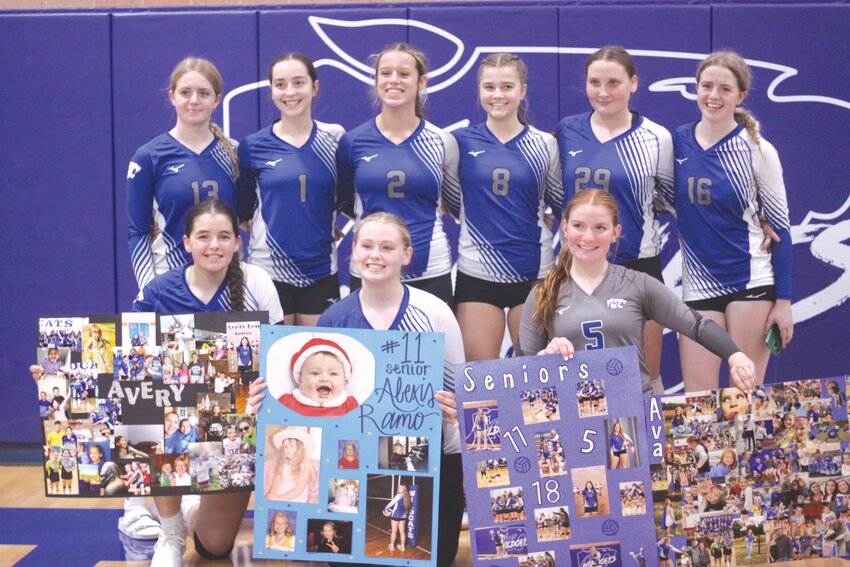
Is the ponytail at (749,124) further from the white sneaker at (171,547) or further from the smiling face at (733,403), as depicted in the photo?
the white sneaker at (171,547)

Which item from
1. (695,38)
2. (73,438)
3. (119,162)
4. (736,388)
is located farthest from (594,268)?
(119,162)

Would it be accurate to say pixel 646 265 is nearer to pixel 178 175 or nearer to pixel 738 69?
pixel 738 69

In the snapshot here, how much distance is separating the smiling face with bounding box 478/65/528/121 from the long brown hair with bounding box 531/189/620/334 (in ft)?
2.49

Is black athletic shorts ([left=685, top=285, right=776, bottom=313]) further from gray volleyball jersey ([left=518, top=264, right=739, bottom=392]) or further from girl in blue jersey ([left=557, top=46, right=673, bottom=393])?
gray volleyball jersey ([left=518, top=264, right=739, bottom=392])

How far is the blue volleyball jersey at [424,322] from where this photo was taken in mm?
3416

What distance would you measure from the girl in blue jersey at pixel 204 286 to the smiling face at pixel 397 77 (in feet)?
2.87

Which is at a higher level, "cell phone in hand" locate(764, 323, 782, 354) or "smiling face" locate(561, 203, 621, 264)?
"smiling face" locate(561, 203, 621, 264)

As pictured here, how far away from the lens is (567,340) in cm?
322

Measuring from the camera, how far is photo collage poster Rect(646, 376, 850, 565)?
318 cm

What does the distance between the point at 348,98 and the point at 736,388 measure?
297 cm

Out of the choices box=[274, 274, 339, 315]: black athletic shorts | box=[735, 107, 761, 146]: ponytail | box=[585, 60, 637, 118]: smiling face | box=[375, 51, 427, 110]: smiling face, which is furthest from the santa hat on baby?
box=[735, 107, 761, 146]: ponytail

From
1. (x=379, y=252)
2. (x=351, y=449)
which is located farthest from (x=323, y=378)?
(x=379, y=252)

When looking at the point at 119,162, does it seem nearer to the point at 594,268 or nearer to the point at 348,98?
the point at 348,98

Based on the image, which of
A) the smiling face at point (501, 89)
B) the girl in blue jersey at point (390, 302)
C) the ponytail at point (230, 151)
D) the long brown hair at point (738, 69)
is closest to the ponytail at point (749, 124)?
the long brown hair at point (738, 69)
